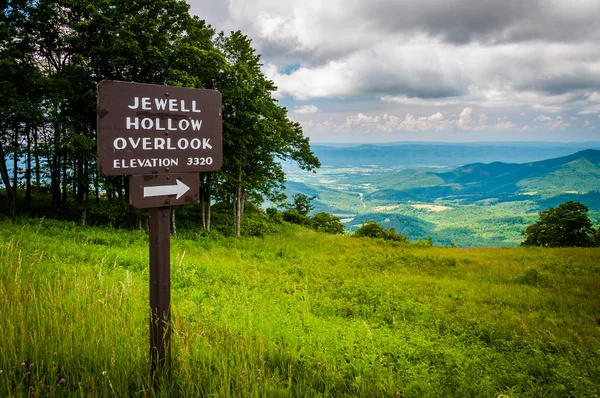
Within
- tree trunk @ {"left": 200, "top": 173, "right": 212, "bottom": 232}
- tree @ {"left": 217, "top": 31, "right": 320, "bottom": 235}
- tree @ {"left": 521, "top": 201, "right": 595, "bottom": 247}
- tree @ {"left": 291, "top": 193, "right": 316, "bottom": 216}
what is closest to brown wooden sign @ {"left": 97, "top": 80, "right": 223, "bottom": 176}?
tree @ {"left": 217, "top": 31, "right": 320, "bottom": 235}

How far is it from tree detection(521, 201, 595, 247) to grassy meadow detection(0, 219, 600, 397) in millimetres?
26038

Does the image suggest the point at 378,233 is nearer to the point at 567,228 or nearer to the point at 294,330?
the point at 567,228

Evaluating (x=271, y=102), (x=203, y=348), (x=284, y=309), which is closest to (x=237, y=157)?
(x=271, y=102)

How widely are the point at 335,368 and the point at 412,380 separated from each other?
1005 mm

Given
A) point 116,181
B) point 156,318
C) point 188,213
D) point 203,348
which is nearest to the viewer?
point 156,318

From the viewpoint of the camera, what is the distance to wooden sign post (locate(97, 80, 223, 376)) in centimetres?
263

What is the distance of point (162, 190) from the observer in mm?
2918

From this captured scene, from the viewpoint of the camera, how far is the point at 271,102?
2455 cm

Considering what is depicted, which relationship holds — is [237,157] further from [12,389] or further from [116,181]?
[12,389]

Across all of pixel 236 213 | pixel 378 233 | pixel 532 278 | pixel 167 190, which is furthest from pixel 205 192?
pixel 167 190

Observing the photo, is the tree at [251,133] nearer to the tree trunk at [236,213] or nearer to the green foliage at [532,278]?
the tree trunk at [236,213]

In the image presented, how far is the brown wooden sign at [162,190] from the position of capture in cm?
274

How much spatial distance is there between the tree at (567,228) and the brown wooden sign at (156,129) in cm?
4019

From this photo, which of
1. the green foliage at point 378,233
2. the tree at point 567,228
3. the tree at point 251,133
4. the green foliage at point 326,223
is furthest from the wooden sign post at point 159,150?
the tree at point 567,228
